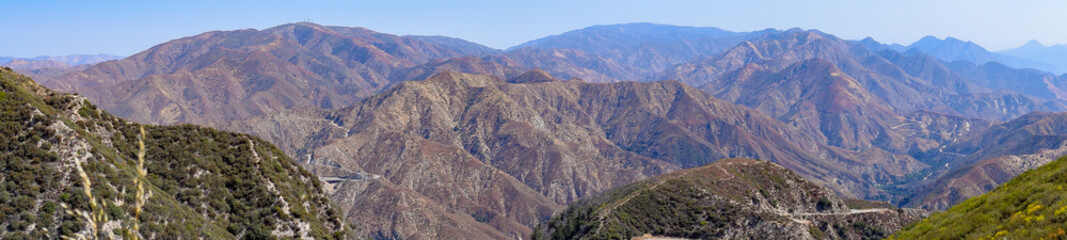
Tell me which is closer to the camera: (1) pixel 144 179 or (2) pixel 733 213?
(1) pixel 144 179

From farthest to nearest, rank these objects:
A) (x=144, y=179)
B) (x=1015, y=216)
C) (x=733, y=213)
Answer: (x=733, y=213) < (x=144, y=179) < (x=1015, y=216)

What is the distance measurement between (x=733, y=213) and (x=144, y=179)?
3544 inches

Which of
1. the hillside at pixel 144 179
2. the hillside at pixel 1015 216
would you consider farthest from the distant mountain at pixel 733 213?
the hillside at pixel 1015 216

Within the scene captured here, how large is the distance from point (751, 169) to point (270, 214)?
343 feet

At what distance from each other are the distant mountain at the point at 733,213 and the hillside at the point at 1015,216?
7229cm

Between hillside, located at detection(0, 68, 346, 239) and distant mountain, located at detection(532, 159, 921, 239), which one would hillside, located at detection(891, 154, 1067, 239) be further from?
distant mountain, located at detection(532, 159, 921, 239)

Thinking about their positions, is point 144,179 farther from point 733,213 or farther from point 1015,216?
point 733,213

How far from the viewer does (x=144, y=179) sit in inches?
2280

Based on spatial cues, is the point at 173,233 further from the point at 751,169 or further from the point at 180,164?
the point at 751,169

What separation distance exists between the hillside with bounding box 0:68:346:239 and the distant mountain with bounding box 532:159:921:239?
1939 inches

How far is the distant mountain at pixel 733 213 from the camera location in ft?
333

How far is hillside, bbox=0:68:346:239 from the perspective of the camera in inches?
2028

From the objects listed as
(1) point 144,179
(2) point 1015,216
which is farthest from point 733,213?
(1) point 144,179

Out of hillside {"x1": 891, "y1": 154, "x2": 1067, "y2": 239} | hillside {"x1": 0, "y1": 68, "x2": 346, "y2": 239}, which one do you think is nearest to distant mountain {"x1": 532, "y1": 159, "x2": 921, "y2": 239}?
hillside {"x1": 0, "y1": 68, "x2": 346, "y2": 239}
